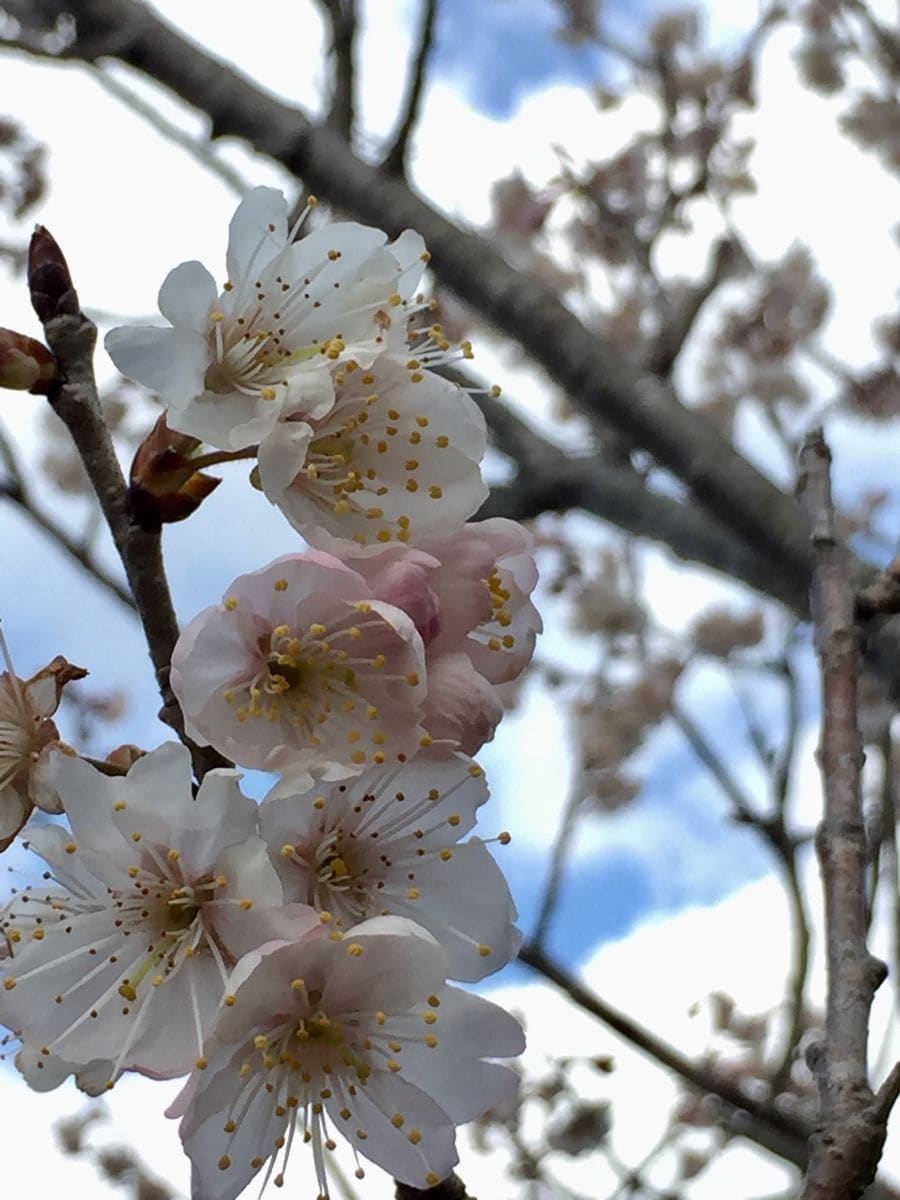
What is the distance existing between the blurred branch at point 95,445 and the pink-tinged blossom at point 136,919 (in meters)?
→ 0.05

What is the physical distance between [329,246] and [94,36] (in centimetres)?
124

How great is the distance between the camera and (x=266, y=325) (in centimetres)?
68

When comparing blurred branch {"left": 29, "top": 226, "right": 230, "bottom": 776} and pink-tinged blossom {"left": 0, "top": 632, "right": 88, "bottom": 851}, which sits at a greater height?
blurred branch {"left": 29, "top": 226, "right": 230, "bottom": 776}

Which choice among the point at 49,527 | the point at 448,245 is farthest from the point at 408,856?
the point at 448,245

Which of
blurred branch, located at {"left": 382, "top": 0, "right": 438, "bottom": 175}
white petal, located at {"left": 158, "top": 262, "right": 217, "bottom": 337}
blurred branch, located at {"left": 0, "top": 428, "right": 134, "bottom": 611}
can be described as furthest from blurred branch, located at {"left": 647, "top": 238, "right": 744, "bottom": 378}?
white petal, located at {"left": 158, "top": 262, "right": 217, "bottom": 337}

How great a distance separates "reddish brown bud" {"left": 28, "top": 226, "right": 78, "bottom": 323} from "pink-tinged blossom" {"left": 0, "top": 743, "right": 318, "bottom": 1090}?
0.76ft

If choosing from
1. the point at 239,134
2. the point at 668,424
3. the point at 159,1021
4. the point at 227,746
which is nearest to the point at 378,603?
the point at 227,746

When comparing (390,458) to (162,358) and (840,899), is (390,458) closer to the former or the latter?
(162,358)

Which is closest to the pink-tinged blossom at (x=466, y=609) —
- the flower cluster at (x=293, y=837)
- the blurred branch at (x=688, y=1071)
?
the flower cluster at (x=293, y=837)

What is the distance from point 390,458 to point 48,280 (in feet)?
0.65

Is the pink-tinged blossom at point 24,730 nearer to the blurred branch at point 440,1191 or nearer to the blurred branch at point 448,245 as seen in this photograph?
the blurred branch at point 440,1191

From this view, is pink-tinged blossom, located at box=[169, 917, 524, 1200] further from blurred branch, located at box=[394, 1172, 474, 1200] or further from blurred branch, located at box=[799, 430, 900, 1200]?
blurred branch, located at box=[799, 430, 900, 1200]

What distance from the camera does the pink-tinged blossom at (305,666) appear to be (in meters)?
0.55

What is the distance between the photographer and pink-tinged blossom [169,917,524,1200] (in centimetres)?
52
